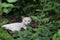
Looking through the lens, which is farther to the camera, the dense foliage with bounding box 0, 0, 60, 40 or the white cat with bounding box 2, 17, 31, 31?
the white cat with bounding box 2, 17, 31, 31

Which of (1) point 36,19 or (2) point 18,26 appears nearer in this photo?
(1) point 36,19

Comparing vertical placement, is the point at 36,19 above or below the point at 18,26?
above

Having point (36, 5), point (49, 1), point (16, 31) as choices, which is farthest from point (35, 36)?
point (36, 5)

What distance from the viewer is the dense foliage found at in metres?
2.05

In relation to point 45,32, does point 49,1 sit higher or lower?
higher

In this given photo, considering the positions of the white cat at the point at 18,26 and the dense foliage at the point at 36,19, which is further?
the white cat at the point at 18,26

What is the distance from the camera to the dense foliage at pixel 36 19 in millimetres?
2055

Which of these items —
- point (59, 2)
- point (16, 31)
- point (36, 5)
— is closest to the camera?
point (16, 31)

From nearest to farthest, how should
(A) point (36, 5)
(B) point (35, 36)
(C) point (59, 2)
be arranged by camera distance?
1. (B) point (35, 36)
2. (C) point (59, 2)
3. (A) point (36, 5)

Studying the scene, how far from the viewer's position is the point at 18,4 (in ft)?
10.1

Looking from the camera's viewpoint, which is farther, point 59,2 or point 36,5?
point 36,5

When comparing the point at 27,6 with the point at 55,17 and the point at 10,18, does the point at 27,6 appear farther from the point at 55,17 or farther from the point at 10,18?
the point at 55,17

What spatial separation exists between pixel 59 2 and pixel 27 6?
24.3 inches

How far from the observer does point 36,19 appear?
2.11m
